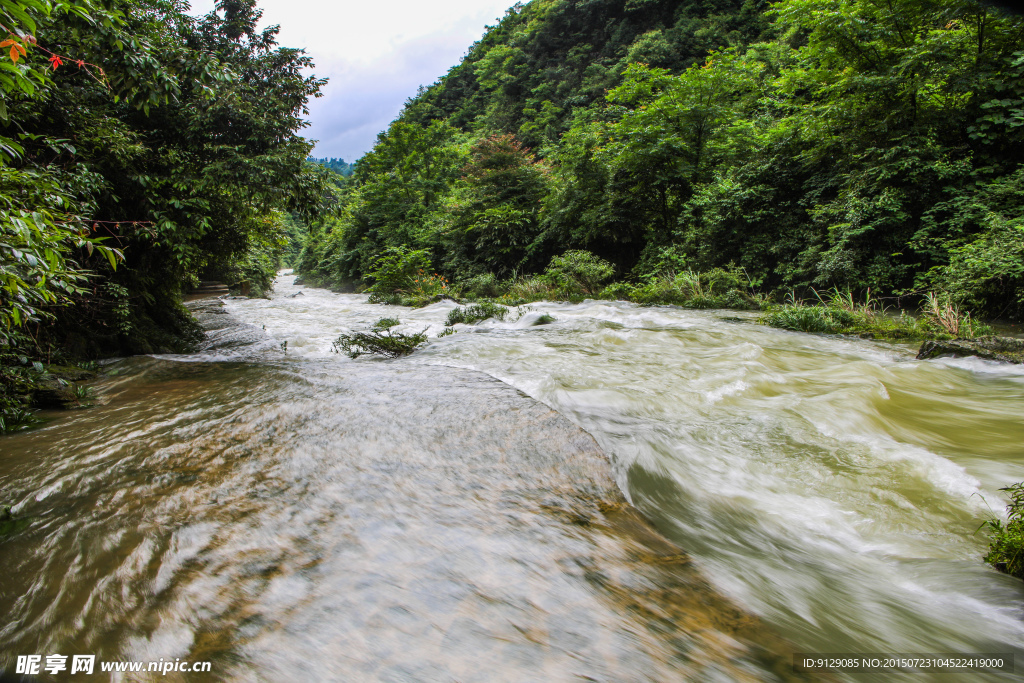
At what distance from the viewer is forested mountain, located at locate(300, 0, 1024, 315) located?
8.12 m

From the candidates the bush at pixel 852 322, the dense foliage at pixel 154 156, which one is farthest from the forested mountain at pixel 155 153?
the bush at pixel 852 322

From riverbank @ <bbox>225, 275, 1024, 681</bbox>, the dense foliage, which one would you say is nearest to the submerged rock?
riverbank @ <bbox>225, 275, 1024, 681</bbox>

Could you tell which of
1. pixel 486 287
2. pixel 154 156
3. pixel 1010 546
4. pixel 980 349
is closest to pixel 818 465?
pixel 1010 546

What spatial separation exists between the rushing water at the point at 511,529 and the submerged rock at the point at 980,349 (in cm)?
90

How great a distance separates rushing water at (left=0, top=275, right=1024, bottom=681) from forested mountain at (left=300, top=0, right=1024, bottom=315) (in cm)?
270

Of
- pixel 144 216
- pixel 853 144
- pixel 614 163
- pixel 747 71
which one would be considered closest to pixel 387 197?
pixel 614 163

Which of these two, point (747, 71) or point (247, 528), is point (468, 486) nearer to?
point (247, 528)

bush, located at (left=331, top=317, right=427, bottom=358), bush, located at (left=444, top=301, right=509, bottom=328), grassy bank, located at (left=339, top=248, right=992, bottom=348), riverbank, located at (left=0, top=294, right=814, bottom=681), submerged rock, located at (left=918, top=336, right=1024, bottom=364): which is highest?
grassy bank, located at (left=339, top=248, right=992, bottom=348)

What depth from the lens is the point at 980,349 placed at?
18.1 feet

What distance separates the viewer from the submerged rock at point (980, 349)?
537 cm

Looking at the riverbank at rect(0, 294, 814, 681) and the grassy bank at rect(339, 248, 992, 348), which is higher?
the grassy bank at rect(339, 248, 992, 348)

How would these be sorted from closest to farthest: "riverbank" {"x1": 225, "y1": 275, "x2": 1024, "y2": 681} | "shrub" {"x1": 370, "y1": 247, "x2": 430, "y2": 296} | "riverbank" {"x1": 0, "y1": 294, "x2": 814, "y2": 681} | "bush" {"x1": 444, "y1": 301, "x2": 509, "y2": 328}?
"riverbank" {"x1": 0, "y1": 294, "x2": 814, "y2": 681} → "riverbank" {"x1": 225, "y1": 275, "x2": 1024, "y2": 681} → "bush" {"x1": 444, "y1": 301, "x2": 509, "y2": 328} → "shrub" {"x1": 370, "y1": 247, "x2": 430, "y2": 296}

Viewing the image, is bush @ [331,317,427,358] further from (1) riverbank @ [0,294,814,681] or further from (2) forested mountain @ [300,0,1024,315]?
(2) forested mountain @ [300,0,1024,315]

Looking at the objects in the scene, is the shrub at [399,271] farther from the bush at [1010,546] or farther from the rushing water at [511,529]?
the bush at [1010,546]
